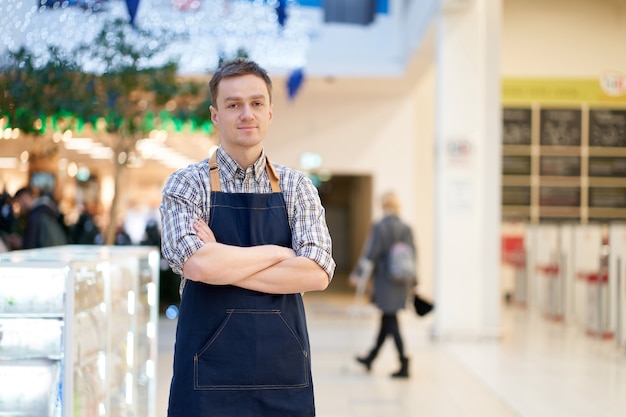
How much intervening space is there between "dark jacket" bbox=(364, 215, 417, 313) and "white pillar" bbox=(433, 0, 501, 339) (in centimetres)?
243

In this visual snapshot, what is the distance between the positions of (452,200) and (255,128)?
802cm

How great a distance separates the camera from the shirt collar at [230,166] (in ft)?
8.30

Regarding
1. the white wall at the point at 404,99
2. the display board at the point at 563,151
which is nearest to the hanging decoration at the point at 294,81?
the white wall at the point at 404,99

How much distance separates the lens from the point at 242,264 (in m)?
2.38

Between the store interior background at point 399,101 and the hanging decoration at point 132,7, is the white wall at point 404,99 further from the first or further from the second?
the hanging decoration at point 132,7

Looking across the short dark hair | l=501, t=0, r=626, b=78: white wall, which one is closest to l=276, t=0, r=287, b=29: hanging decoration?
the short dark hair

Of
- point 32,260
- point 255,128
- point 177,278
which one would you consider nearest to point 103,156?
point 177,278

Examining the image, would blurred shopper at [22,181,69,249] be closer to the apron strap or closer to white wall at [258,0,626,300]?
the apron strap

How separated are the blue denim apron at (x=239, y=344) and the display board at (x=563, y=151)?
1464cm

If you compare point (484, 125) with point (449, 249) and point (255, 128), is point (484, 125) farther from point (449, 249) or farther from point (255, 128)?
point (255, 128)

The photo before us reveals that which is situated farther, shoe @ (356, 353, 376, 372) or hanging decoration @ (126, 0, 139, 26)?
shoe @ (356, 353, 376, 372)

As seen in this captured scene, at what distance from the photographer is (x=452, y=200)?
1032cm

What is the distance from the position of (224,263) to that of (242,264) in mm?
50

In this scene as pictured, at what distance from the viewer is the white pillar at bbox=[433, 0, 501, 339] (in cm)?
1027
